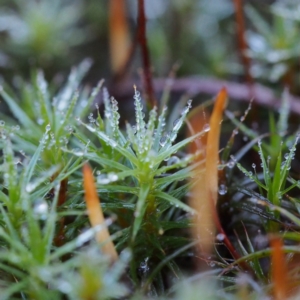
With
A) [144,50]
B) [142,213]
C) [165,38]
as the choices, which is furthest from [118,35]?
[142,213]

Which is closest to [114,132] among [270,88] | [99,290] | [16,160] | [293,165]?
[16,160]

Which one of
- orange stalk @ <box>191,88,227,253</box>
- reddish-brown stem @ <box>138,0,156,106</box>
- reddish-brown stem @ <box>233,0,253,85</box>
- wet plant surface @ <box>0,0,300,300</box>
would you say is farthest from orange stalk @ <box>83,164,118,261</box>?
reddish-brown stem @ <box>233,0,253,85</box>

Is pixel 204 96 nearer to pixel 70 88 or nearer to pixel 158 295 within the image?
pixel 70 88

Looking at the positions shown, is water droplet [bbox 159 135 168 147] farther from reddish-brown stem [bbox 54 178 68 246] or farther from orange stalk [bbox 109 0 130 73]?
orange stalk [bbox 109 0 130 73]

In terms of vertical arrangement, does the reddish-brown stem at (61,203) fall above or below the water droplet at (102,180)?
below

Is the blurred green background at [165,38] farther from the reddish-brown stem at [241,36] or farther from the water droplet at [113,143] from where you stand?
the water droplet at [113,143]

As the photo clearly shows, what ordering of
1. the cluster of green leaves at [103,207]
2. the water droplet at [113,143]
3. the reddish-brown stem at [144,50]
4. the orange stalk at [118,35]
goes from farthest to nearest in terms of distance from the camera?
the orange stalk at [118,35], the reddish-brown stem at [144,50], the water droplet at [113,143], the cluster of green leaves at [103,207]

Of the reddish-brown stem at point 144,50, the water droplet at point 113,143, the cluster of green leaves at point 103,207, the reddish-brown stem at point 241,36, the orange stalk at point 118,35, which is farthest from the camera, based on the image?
the orange stalk at point 118,35

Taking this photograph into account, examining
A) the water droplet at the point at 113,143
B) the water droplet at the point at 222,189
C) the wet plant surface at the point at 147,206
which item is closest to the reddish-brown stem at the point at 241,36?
the wet plant surface at the point at 147,206

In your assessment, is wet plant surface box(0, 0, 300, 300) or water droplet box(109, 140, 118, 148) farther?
water droplet box(109, 140, 118, 148)
